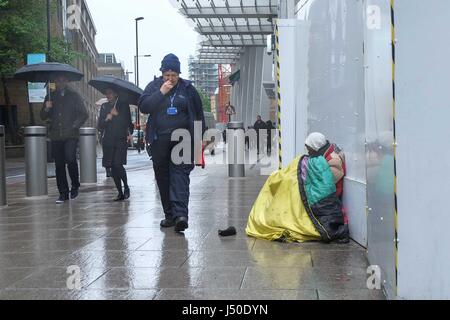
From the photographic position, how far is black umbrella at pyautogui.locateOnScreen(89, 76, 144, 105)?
891cm

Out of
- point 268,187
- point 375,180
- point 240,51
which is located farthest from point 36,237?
point 240,51

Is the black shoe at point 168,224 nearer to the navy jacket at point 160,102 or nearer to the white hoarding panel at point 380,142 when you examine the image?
the navy jacket at point 160,102

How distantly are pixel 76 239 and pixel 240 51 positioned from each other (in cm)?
3901

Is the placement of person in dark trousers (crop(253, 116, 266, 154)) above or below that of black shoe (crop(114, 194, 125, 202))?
above

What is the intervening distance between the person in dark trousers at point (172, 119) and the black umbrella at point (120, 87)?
2700mm

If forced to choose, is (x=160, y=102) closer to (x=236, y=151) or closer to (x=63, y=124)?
(x=63, y=124)

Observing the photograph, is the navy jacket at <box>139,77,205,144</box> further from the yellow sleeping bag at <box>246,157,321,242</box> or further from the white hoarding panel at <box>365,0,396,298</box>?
the white hoarding panel at <box>365,0,396,298</box>

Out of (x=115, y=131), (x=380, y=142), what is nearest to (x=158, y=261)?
(x=380, y=142)

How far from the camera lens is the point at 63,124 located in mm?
8914

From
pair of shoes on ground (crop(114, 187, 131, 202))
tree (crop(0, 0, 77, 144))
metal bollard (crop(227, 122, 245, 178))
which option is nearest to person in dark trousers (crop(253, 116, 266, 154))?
tree (crop(0, 0, 77, 144))

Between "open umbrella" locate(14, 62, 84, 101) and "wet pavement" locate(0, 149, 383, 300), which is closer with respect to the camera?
"wet pavement" locate(0, 149, 383, 300)

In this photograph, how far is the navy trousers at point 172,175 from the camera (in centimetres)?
608

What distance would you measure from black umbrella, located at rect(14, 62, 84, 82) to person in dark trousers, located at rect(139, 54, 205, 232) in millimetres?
3791
